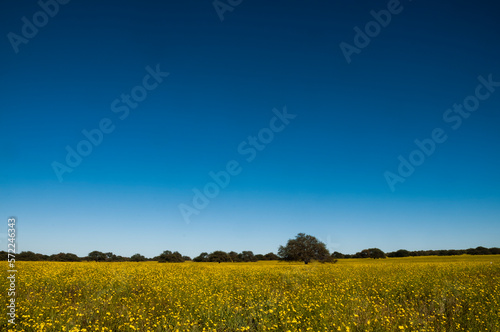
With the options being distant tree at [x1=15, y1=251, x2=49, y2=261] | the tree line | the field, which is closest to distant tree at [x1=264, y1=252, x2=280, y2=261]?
the tree line

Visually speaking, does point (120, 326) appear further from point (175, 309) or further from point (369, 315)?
point (369, 315)

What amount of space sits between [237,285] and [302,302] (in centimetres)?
448

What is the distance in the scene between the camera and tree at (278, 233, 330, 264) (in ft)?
201

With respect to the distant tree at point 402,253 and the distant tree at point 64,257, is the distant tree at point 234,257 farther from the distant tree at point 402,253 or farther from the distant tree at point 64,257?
the distant tree at point 402,253

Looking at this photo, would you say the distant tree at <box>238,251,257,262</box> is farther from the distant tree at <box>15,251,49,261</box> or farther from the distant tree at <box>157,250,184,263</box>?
the distant tree at <box>15,251,49,261</box>

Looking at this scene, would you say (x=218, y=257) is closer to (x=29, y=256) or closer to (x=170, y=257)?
(x=170, y=257)

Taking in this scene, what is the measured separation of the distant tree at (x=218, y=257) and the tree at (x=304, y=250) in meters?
12.8

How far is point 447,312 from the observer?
29.9ft

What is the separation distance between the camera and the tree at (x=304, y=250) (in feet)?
201

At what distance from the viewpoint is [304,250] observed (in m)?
61.8

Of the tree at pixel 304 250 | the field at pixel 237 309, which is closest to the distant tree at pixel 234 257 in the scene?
the tree at pixel 304 250

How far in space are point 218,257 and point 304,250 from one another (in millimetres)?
19762

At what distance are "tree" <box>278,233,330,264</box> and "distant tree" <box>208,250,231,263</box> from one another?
12.8 m

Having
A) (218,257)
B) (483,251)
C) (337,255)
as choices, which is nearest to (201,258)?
(218,257)
